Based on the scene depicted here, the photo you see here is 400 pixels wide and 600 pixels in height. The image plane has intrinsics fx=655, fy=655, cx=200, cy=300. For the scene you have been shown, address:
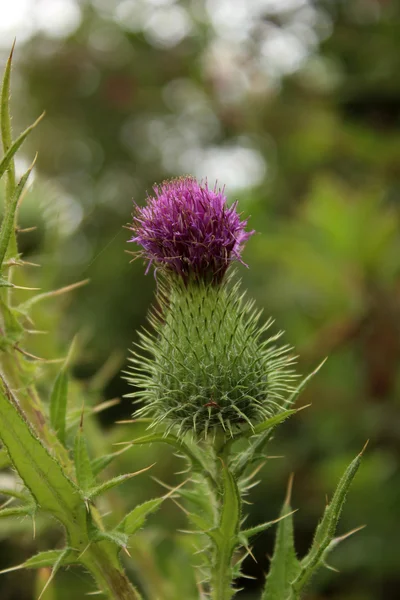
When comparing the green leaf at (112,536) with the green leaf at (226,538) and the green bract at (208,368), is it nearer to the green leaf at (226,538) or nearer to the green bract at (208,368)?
the green leaf at (226,538)

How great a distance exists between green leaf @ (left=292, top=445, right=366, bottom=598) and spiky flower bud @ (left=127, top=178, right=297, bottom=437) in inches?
15.1

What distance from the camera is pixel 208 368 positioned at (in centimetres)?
197

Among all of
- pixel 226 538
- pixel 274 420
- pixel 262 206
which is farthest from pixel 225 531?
pixel 262 206

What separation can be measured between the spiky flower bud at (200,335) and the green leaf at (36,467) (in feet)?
1.13

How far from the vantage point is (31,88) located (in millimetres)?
13984

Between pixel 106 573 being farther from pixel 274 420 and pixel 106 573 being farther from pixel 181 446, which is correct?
pixel 274 420

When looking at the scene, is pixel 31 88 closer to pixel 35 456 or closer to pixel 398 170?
pixel 398 170

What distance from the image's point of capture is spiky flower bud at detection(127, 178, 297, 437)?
192 cm

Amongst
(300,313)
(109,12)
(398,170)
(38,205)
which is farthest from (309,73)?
(38,205)

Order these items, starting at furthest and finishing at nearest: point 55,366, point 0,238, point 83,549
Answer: point 55,366 < point 83,549 < point 0,238

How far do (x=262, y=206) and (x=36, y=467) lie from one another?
7.57 metres

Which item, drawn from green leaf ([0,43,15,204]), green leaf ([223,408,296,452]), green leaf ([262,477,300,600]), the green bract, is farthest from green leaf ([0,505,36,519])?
green leaf ([0,43,15,204])

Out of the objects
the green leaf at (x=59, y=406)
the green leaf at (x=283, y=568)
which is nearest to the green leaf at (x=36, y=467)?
the green leaf at (x=59, y=406)

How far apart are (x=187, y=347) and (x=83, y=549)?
2.14 feet
